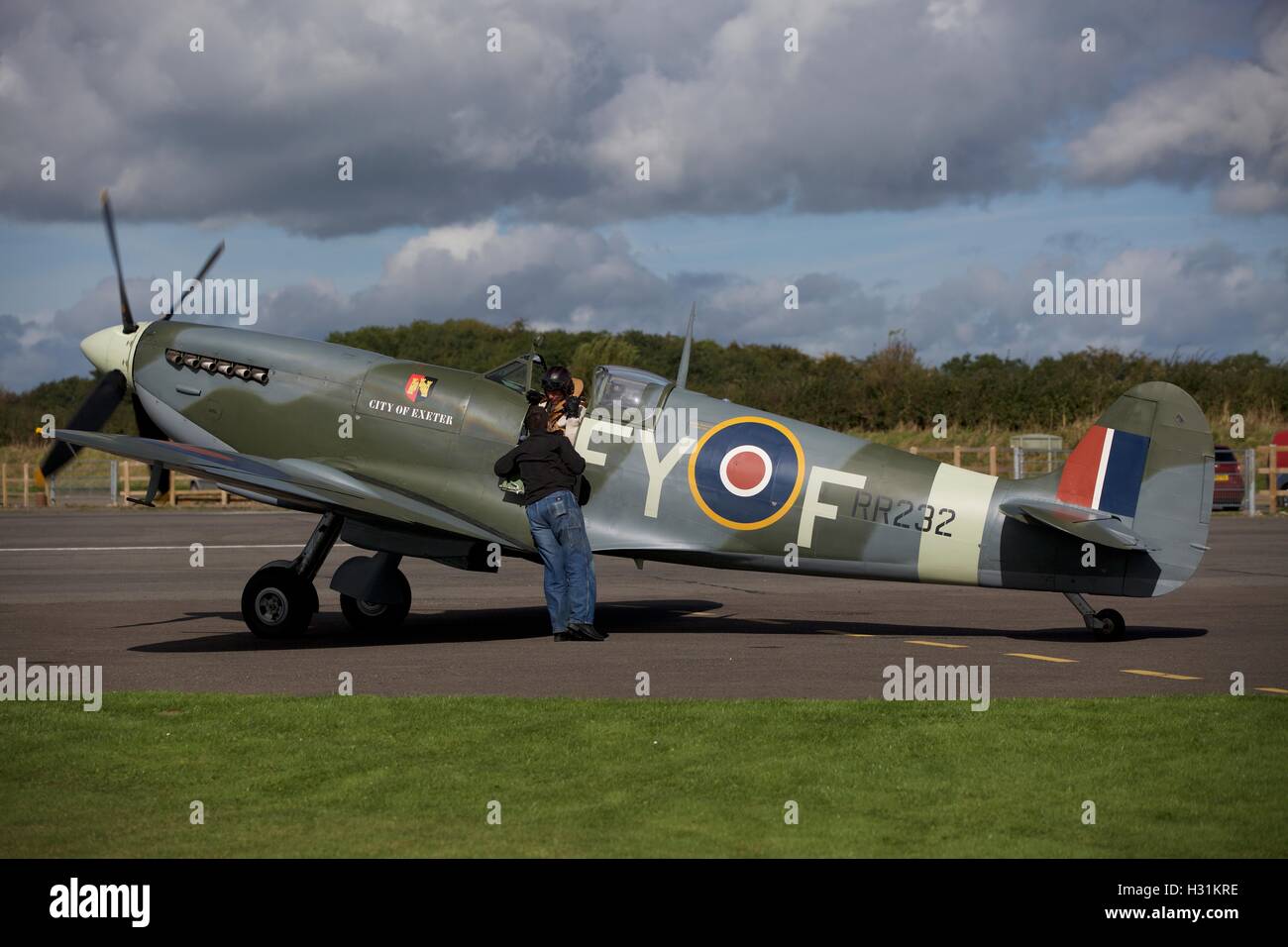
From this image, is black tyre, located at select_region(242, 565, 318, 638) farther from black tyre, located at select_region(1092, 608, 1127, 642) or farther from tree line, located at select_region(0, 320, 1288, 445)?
tree line, located at select_region(0, 320, 1288, 445)

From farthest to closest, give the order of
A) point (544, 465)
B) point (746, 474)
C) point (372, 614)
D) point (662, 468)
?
point (372, 614)
point (662, 468)
point (746, 474)
point (544, 465)

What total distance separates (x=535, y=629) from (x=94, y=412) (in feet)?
17.5

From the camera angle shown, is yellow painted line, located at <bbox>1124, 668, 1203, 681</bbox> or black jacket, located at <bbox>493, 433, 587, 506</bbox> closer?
yellow painted line, located at <bbox>1124, 668, 1203, 681</bbox>

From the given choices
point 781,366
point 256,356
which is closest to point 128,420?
point 781,366

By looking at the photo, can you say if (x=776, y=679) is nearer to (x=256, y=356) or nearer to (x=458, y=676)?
(x=458, y=676)

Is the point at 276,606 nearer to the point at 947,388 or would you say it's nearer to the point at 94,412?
the point at 94,412

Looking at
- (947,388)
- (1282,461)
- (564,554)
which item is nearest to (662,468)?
(564,554)

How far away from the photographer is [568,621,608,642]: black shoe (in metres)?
11.8

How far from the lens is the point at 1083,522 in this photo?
10.8m

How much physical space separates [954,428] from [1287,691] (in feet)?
A: 140

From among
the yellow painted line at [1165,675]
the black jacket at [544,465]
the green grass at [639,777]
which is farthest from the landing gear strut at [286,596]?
the yellow painted line at [1165,675]

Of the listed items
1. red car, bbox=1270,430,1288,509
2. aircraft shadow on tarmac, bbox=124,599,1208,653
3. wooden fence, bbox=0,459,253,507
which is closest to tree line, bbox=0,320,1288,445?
wooden fence, bbox=0,459,253,507

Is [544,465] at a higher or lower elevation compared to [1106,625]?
higher
